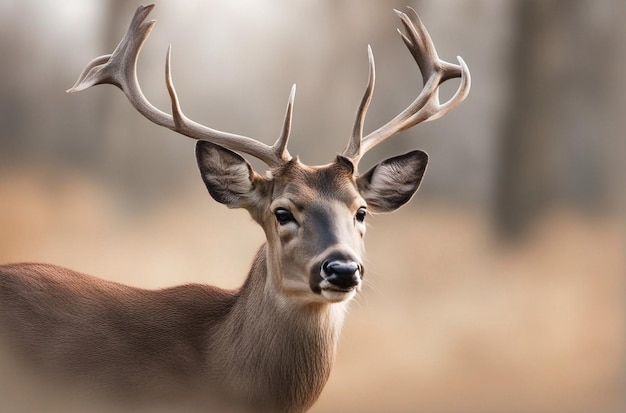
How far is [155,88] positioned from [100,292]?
395 centimetres

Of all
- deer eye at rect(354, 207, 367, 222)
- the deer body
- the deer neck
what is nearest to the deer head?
deer eye at rect(354, 207, 367, 222)

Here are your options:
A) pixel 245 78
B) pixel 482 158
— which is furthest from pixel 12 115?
Result: pixel 482 158

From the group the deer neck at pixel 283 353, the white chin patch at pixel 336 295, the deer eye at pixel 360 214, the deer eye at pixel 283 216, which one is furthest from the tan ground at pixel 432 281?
the white chin patch at pixel 336 295

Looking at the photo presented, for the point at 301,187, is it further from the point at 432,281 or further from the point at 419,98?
the point at 432,281

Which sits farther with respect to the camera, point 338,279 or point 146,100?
point 146,100

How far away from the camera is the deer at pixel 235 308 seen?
16.7 feet

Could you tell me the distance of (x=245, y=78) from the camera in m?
9.43

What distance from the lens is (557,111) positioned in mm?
9711

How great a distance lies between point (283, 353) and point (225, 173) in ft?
3.06

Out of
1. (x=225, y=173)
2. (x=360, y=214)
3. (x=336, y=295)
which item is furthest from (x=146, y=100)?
(x=336, y=295)

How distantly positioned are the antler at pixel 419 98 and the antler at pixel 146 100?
Answer: 37 centimetres

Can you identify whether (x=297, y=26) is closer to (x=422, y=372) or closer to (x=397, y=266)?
(x=397, y=266)

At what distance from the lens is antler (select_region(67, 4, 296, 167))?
530 cm

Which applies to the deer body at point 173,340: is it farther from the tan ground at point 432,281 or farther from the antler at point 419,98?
the tan ground at point 432,281
